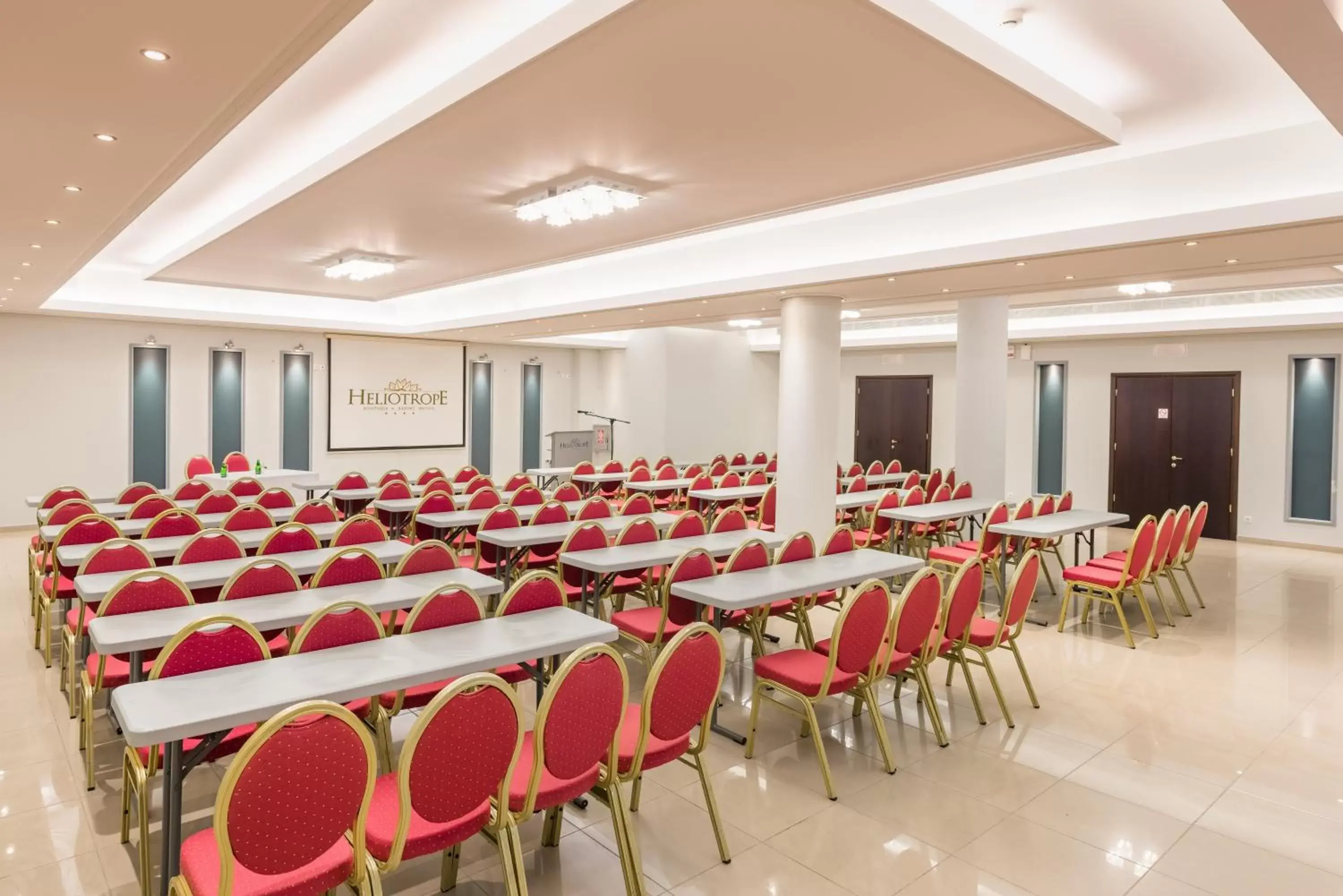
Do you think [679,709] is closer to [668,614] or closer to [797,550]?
[668,614]

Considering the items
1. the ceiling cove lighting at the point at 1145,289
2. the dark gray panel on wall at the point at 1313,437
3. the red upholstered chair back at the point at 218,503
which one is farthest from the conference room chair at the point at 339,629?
the dark gray panel on wall at the point at 1313,437

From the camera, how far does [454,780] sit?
267 centimetres

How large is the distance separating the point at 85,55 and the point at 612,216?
4.24m

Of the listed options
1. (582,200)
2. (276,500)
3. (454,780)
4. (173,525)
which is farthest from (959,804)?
(276,500)

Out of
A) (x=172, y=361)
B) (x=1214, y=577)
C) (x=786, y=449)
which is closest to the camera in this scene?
(x=786, y=449)

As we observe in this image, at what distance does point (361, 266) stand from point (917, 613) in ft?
22.8

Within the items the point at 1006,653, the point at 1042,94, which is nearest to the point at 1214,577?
the point at 1006,653

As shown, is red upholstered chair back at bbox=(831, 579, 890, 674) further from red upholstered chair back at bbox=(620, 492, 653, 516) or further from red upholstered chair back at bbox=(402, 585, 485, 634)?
red upholstered chair back at bbox=(620, 492, 653, 516)

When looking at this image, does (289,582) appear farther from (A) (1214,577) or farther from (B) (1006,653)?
(A) (1214,577)

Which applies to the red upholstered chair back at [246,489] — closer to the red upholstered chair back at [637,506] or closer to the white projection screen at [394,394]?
the red upholstered chair back at [637,506]

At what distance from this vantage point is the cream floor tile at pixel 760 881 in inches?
129

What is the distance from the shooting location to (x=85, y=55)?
309 cm

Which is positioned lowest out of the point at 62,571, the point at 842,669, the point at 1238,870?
the point at 1238,870

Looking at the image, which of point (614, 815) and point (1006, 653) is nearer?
point (614, 815)
